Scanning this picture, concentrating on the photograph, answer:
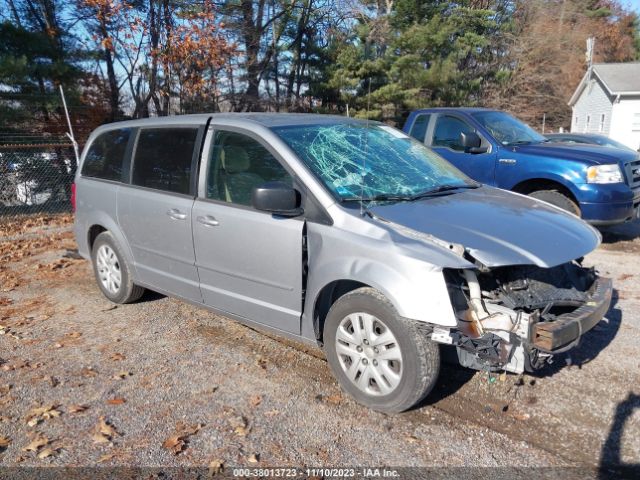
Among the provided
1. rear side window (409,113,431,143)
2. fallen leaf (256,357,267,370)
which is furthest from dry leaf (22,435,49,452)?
rear side window (409,113,431,143)

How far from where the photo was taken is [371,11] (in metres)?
24.7

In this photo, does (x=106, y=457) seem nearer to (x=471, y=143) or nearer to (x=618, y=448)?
(x=618, y=448)

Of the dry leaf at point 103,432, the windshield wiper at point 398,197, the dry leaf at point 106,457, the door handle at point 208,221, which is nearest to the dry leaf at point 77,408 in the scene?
the dry leaf at point 103,432

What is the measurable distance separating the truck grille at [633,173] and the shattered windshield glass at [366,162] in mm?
3861

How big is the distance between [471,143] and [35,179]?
8445 millimetres

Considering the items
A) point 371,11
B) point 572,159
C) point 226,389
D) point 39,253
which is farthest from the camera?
point 371,11

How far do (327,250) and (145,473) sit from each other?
5.32 ft

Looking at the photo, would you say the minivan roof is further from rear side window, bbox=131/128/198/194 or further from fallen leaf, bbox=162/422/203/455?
fallen leaf, bbox=162/422/203/455

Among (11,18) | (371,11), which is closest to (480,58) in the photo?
(371,11)

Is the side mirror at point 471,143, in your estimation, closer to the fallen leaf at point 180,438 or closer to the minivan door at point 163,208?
the minivan door at point 163,208

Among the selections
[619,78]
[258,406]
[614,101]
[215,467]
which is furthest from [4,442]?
[619,78]

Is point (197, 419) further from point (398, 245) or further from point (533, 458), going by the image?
point (533, 458)

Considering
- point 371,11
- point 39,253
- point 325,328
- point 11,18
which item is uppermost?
point 371,11

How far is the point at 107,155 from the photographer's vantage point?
532cm
